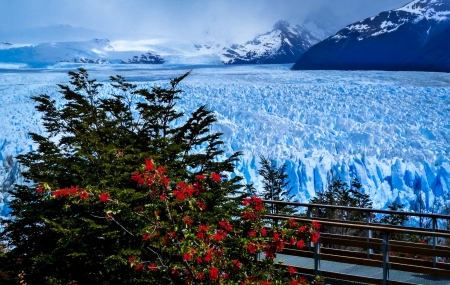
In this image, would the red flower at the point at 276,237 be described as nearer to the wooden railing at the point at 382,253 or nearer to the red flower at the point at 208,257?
the wooden railing at the point at 382,253

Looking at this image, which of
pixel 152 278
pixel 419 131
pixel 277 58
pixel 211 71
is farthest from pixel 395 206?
pixel 277 58

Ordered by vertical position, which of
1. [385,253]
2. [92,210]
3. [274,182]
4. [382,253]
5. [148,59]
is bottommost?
[274,182]

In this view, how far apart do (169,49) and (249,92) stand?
14.1m

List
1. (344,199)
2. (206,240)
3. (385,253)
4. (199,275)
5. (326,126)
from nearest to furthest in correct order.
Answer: (199,275)
(206,240)
(385,253)
(344,199)
(326,126)

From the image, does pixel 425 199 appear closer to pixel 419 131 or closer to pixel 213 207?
pixel 419 131

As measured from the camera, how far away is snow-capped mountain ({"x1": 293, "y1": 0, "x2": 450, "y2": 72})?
79.2 ft

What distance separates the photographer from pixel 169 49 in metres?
34.8

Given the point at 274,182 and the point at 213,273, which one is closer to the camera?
the point at 213,273

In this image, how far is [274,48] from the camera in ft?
116

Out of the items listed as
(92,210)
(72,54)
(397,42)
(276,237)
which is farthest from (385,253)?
(72,54)

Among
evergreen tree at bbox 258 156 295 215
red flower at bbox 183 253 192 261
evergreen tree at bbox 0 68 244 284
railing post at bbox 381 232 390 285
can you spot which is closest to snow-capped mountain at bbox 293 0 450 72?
evergreen tree at bbox 258 156 295 215

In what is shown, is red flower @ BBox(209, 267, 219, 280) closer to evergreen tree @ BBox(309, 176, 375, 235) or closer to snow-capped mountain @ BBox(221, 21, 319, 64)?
evergreen tree @ BBox(309, 176, 375, 235)

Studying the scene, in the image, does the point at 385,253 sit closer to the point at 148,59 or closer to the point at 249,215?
the point at 249,215

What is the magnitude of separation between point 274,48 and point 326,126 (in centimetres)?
1738
